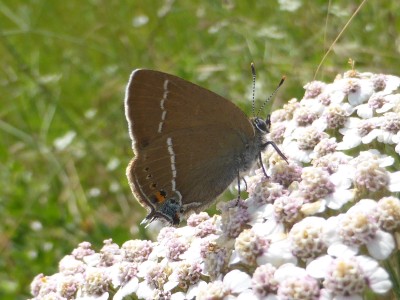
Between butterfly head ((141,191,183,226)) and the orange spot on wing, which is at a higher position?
the orange spot on wing

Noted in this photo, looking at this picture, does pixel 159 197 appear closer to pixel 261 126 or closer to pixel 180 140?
pixel 180 140

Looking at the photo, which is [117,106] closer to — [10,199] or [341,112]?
[10,199]

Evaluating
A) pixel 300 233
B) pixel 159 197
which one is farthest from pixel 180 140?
pixel 300 233

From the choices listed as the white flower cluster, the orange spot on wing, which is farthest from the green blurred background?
the orange spot on wing

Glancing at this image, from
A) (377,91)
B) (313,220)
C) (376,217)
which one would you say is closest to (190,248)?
(313,220)

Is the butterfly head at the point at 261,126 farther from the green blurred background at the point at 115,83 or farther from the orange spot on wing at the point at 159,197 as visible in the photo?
the green blurred background at the point at 115,83

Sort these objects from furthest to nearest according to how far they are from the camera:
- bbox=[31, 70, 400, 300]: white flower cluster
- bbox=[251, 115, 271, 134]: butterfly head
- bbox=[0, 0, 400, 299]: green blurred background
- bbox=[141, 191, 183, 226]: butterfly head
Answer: bbox=[0, 0, 400, 299]: green blurred background < bbox=[251, 115, 271, 134]: butterfly head < bbox=[141, 191, 183, 226]: butterfly head < bbox=[31, 70, 400, 300]: white flower cluster

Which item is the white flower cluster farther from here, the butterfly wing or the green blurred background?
the green blurred background
